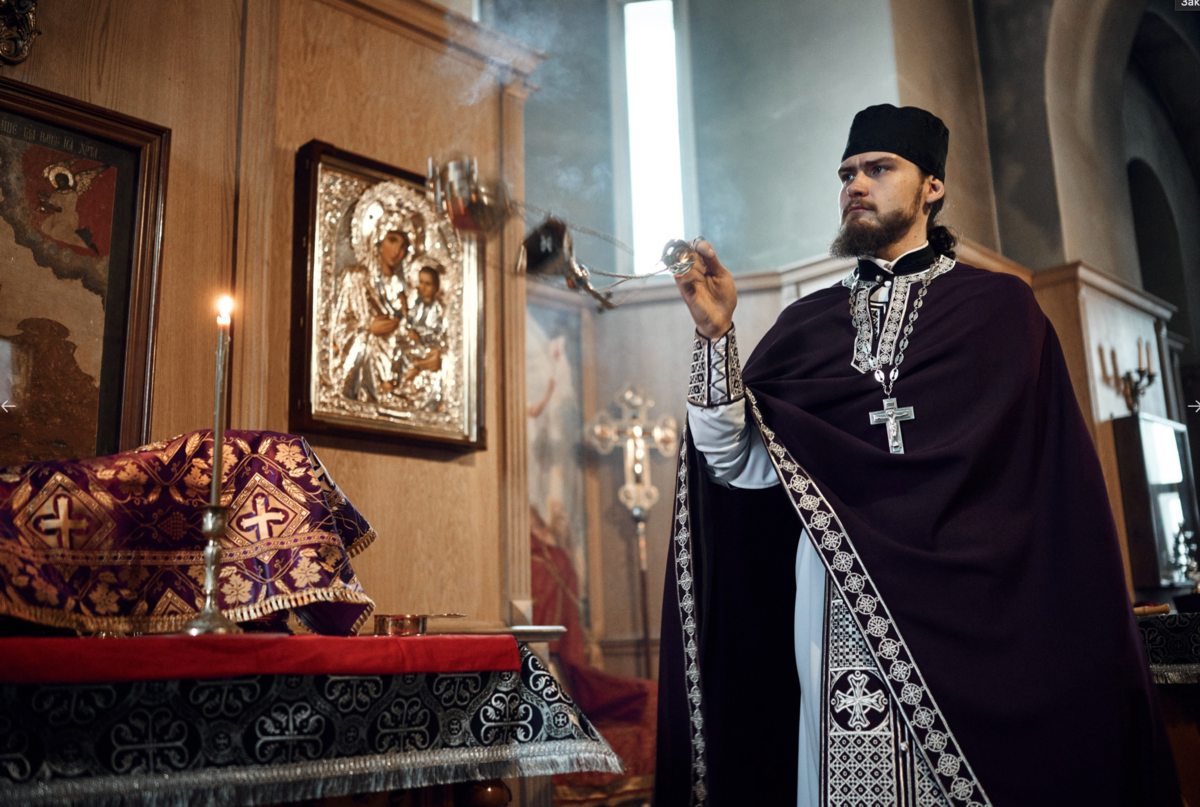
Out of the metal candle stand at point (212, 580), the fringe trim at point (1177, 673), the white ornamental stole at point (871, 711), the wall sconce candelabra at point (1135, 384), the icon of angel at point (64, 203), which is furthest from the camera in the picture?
the wall sconce candelabra at point (1135, 384)

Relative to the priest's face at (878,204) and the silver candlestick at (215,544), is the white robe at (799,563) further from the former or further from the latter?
the silver candlestick at (215,544)

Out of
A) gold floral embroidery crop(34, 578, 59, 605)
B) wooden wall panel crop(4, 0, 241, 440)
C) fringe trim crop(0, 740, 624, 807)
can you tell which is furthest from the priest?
wooden wall panel crop(4, 0, 241, 440)

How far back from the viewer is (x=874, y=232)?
268cm

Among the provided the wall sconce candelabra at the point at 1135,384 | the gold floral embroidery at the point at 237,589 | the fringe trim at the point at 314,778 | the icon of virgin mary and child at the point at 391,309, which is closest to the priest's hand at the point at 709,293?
the fringe trim at the point at 314,778

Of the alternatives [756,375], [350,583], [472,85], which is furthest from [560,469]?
[350,583]

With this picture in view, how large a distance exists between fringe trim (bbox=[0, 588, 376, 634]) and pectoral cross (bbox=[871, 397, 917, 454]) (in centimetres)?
120

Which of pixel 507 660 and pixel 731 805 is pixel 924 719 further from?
pixel 507 660

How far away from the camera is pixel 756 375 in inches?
105

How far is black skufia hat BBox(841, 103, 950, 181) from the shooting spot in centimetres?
274

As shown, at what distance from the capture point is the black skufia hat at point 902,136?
9.00 feet

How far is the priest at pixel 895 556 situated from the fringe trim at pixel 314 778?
0.49 metres

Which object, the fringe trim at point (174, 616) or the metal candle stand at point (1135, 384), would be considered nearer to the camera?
the fringe trim at point (174, 616)

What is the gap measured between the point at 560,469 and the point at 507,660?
4991 mm

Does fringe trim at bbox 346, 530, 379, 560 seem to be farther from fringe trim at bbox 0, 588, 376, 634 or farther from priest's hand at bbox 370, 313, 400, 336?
priest's hand at bbox 370, 313, 400, 336
